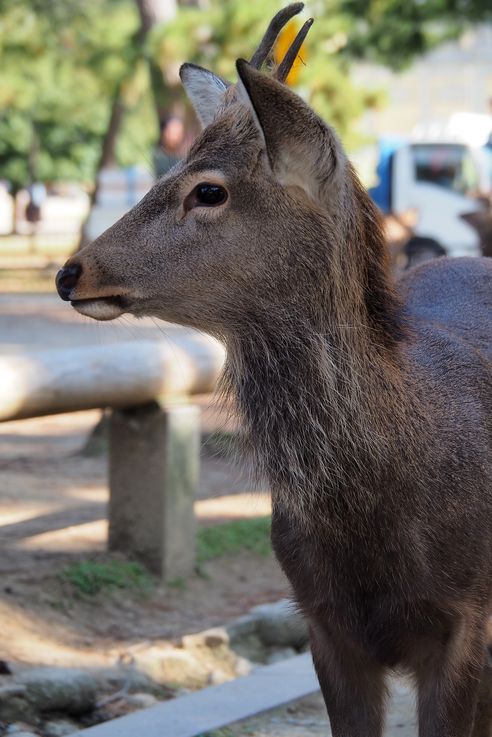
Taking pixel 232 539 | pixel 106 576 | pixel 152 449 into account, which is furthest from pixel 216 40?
pixel 106 576

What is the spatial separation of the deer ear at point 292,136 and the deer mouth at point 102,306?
1.84ft

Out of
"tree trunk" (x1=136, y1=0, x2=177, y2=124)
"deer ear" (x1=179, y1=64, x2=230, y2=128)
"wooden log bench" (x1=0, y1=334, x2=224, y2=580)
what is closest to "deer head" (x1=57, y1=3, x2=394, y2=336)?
"deer ear" (x1=179, y1=64, x2=230, y2=128)

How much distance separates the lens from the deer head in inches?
138

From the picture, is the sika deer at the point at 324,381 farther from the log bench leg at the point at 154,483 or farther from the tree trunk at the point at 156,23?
the tree trunk at the point at 156,23

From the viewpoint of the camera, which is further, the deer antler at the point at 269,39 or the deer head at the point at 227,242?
the deer antler at the point at 269,39

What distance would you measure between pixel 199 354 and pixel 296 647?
5.30 ft

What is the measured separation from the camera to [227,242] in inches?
139

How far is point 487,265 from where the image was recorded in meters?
4.86

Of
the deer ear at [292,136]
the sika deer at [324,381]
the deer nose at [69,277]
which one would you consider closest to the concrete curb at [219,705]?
the sika deer at [324,381]

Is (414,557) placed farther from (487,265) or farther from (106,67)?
(106,67)

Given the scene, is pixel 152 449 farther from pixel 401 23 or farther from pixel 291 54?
pixel 401 23

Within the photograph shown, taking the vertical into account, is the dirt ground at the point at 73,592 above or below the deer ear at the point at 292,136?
below

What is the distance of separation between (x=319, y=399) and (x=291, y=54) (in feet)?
3.22

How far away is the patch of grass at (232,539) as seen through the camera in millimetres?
6945
